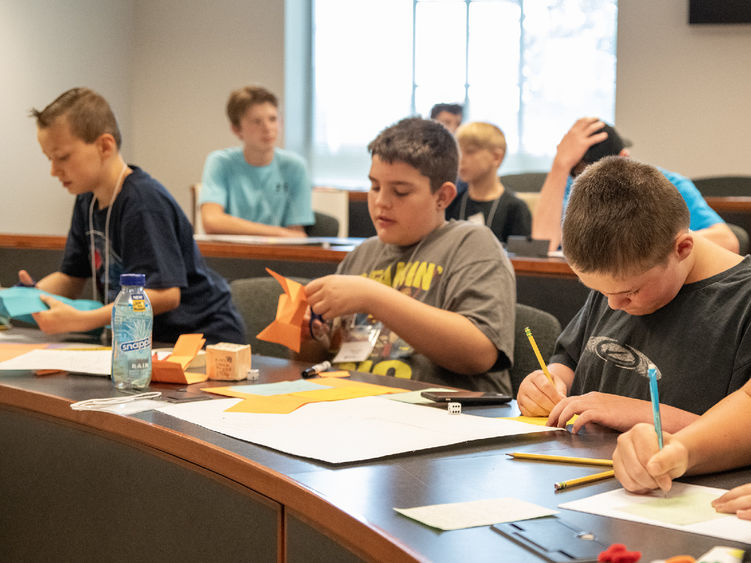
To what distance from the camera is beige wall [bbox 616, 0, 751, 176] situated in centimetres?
562

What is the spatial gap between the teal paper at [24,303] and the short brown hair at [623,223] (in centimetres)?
128

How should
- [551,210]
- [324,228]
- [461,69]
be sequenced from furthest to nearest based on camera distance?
[461,69] → [324,228] → [551,210]

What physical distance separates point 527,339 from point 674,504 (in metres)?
0.95

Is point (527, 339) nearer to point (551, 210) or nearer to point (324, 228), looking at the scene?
point (551, 210)

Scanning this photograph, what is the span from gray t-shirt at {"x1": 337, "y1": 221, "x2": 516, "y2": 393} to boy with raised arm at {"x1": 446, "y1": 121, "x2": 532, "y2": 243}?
6.10 feet

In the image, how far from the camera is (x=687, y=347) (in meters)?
1.24

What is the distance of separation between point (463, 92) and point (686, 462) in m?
5.62

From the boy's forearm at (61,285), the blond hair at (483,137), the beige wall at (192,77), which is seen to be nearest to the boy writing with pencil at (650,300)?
the boy's forearm at (61,285)

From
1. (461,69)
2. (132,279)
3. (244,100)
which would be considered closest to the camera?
(132,279)

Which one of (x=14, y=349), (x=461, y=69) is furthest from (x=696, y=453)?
(x=461, y=69)

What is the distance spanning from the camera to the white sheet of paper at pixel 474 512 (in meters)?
0.78

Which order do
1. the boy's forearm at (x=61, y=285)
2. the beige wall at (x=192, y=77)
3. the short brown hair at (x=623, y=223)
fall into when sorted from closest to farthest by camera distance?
the short brown hair at (x=623, y=223) < the boy's forearm at (x=61, y=285) < the beige wall at (x=192, y=77)

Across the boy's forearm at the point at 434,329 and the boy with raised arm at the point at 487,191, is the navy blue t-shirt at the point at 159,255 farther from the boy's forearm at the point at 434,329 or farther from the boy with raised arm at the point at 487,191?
the boy with raised arm at the point at 487,191

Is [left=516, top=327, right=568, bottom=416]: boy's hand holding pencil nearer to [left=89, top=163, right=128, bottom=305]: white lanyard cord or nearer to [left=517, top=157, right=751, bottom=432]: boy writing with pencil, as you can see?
[left=517, top=157, right=751, bottom=432]: boy writing with pencil
